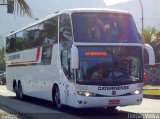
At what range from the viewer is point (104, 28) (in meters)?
15.5

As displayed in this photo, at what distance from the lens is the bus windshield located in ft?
50.0

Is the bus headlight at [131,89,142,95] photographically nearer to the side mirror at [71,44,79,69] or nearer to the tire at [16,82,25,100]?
the side mirror at [71,44,79,69]

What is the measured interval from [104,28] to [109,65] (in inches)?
52.7

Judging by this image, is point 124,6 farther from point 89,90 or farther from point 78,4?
point 89,90

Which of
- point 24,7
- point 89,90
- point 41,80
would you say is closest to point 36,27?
point 41,80

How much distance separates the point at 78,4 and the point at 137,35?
437 feet

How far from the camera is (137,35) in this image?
15.8 m

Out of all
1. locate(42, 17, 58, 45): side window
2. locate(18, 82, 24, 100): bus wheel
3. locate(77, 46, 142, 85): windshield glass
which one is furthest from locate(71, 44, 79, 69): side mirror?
locate(18, 82, 24, 100): bus wheel

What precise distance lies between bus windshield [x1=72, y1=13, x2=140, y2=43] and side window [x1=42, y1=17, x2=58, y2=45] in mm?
1983

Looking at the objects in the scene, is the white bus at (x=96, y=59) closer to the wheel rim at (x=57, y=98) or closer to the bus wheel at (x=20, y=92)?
the wheel rim at (x=57, y=98)

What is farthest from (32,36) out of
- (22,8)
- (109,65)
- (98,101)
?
(22,8)

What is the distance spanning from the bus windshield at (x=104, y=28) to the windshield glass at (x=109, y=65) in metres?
0.36

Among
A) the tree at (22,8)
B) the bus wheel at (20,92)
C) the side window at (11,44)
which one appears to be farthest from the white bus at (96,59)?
the side window at (11,44)

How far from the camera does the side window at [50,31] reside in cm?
1741
